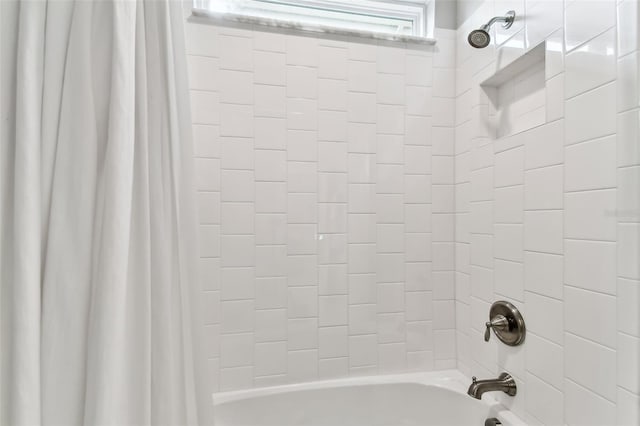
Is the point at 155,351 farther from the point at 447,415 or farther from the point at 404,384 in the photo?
the point at 447,415

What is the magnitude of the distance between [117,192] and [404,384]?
4.54ft

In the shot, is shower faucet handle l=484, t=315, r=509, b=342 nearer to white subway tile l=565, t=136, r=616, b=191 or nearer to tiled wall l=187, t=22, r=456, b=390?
tiled wall l=187, t=22, r=456, b=390

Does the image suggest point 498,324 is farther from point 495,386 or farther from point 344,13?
point 344,13

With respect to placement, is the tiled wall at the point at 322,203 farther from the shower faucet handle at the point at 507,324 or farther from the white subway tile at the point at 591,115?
the white subway tile at the point at 591,115

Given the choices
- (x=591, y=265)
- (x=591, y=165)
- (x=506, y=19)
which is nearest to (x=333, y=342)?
(x=591, y=265)

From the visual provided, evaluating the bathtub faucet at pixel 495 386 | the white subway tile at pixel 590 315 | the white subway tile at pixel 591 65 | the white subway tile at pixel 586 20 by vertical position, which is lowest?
the bathtub faucet at pixel 495 386

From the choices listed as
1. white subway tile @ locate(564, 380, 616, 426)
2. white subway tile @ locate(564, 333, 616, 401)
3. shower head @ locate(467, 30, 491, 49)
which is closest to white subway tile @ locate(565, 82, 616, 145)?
shower head @ locate(467, 30, 491, 49)

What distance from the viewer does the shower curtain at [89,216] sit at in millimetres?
646

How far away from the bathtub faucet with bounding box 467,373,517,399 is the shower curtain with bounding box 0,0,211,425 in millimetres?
966

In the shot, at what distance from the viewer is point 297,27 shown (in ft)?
4.94

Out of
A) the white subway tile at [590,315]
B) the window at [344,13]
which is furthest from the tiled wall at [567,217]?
the window at [344,13]

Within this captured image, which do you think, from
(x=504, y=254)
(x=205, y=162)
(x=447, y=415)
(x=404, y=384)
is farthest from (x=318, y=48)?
(x=447, y=415)

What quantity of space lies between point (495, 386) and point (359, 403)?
1.80ft

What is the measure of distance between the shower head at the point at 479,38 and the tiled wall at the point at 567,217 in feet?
0.25
